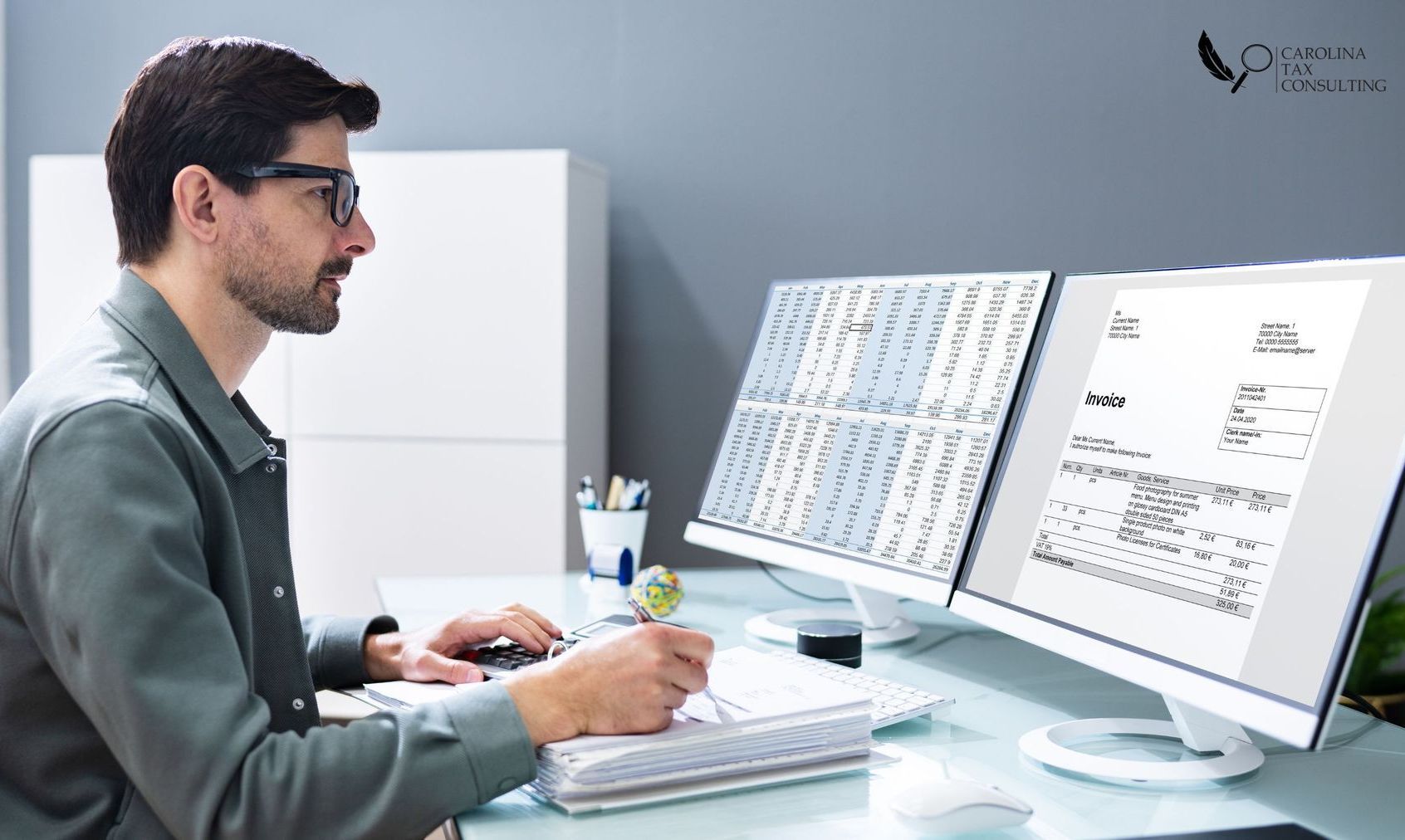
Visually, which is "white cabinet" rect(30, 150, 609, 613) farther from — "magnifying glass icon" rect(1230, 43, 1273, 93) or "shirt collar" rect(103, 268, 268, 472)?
"magnifying glass icon" rect(1230, 43, 1273, 93)

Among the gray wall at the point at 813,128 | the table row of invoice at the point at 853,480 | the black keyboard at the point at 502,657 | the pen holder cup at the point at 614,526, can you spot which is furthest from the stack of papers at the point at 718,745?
the gray wall at the point at 813,128

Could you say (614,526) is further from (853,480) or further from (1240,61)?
(1240,61)

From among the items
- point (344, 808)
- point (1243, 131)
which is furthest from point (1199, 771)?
point (1243, 131)

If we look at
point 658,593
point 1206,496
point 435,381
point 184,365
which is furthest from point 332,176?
point 435,381

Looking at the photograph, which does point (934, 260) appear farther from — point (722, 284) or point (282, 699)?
point (282, 699)

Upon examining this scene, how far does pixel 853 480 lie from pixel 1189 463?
0.55m

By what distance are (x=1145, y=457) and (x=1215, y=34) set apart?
92.4 inches

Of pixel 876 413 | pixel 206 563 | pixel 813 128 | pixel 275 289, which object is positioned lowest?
pixel 206 563

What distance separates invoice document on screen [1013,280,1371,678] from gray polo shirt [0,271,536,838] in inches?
23.1

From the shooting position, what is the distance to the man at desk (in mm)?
891

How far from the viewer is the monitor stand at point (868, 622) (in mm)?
1615

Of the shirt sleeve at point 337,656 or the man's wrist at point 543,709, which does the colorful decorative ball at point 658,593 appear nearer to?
the shirt sleeve at point 337,656

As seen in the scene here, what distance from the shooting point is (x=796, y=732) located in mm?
1071

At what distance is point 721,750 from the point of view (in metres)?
1.04
